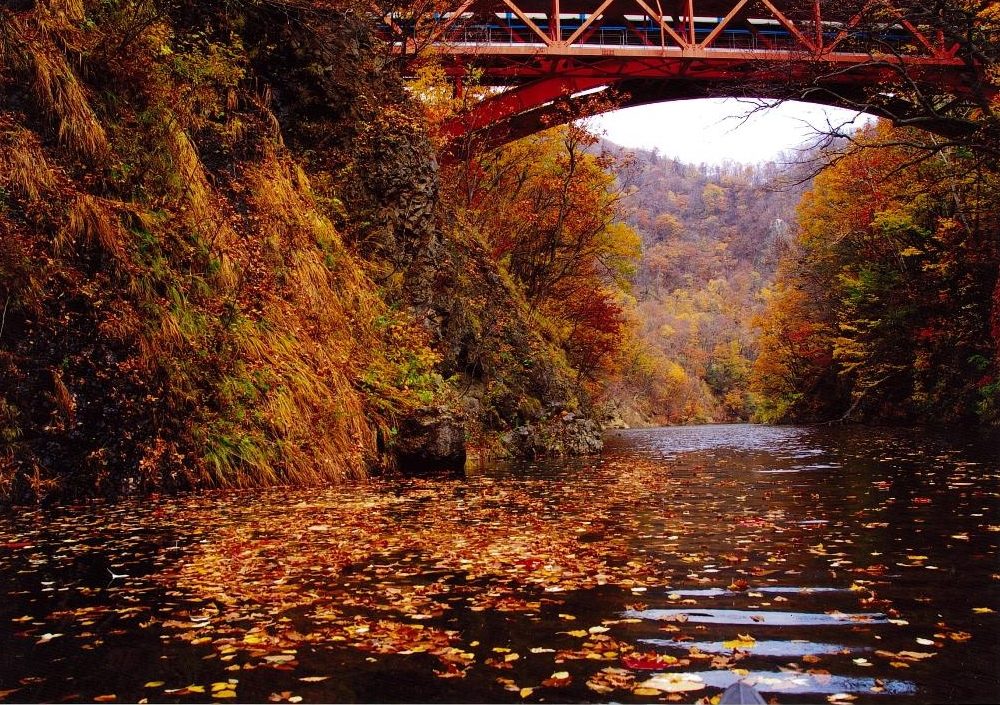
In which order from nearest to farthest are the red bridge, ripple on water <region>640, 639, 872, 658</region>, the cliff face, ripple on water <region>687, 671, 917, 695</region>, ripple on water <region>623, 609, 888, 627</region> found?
1. ripple on water <region>687, 671, 917, 695</region>
2. ripple on water <region>640, 639, 872, 658</region>
3. ripple on water <region>623, 609, 888, 627</region>
4. the cliff face
5. the red bridge

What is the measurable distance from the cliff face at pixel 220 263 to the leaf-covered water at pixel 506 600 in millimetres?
1476

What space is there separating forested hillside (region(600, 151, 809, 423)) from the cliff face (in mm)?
51957

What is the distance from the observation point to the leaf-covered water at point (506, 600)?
9.84ft

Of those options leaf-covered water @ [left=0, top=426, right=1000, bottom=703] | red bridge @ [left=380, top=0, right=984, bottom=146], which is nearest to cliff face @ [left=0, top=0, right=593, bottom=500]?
leaf-covered water @ [left=0, top=426, right=1000, bottom=703]

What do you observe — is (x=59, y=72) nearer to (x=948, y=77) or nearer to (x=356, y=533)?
(x=356, y=533)

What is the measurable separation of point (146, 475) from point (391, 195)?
8334 millimetres

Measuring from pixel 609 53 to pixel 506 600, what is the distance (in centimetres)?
2375

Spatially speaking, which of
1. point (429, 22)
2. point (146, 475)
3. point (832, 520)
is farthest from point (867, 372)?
point (146, 475)

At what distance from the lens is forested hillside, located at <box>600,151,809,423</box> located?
7731cm

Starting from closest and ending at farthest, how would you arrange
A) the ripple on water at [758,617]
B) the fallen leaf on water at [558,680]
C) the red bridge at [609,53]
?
the fallen leaf on water at [558,680] → the ripple on water at [758,617] → the red bridge at [609,53]

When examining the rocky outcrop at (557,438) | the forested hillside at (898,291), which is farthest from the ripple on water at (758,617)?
the rocky outcrop at (557,438)

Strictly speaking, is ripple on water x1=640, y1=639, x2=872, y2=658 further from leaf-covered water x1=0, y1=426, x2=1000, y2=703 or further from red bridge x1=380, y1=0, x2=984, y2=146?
red bridge x1=380, y1=0, x2=984, y2=146

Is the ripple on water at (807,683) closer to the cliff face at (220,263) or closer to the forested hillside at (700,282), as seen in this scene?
the cliff face at (220,263)

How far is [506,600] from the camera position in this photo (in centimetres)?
424
